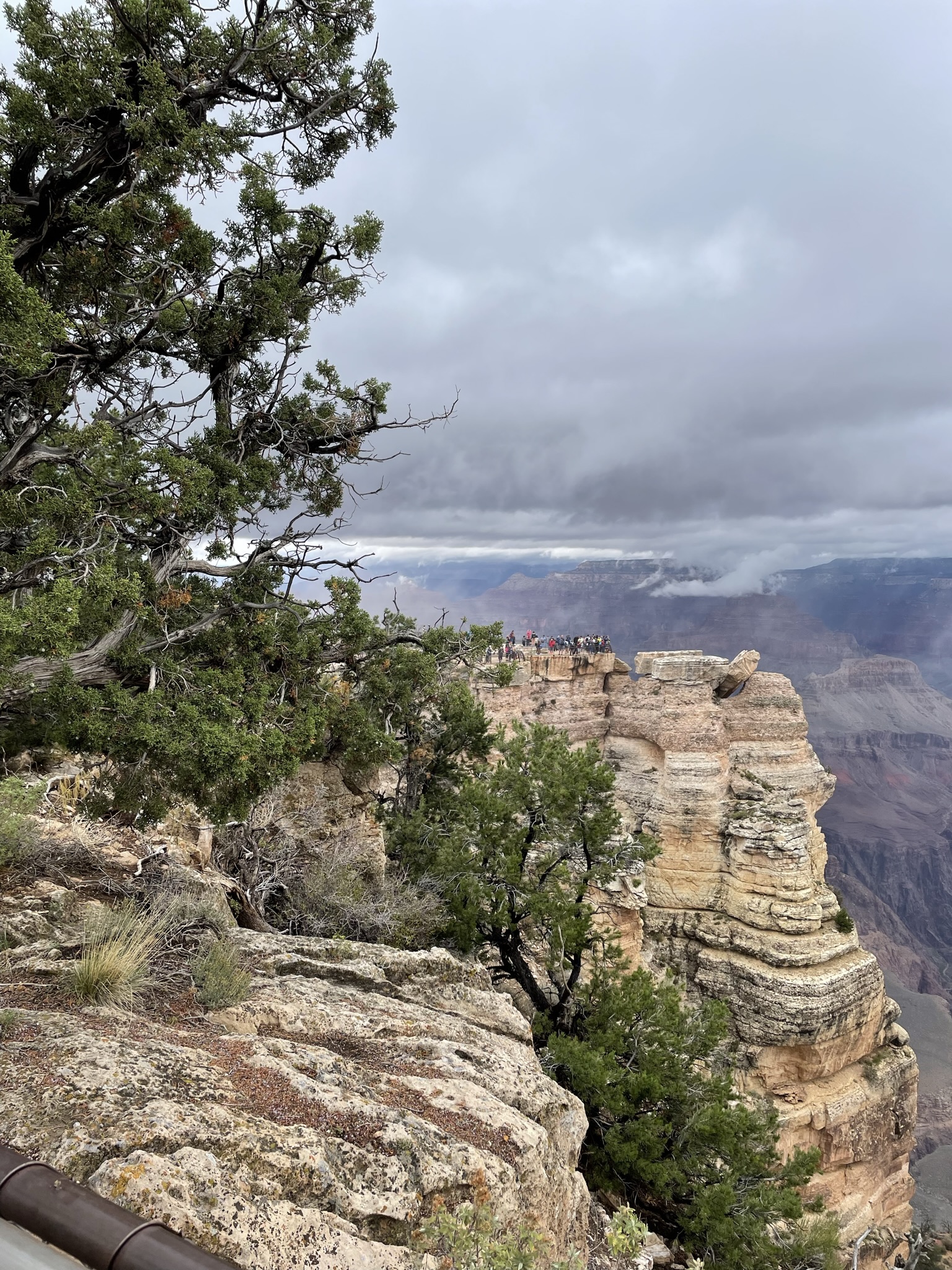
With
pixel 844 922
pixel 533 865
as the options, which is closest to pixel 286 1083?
pixel 533 865

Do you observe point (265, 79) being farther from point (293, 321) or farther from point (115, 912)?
point (115, 912)

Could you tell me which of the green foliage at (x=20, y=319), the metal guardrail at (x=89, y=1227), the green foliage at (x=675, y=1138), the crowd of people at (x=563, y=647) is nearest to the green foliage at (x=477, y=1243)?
the metal guardrail at (x=89, y=1227)

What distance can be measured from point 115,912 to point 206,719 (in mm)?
1943

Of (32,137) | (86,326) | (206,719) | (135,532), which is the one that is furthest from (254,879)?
(32,137)

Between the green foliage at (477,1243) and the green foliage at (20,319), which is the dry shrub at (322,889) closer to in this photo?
the green foliage at (477,1243)

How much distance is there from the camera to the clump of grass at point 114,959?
16.1 feet

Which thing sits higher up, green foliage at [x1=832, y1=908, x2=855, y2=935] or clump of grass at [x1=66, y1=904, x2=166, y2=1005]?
clump of grass at [x1=66, y1=904, x2=166, y2=1005]

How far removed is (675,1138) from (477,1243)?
27.5ft

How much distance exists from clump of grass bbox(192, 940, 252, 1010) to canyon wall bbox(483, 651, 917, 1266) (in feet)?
52.1

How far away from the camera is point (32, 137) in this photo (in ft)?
19.4

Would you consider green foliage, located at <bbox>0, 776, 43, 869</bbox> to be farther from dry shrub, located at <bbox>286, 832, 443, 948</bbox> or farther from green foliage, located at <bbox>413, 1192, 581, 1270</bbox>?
green foliage, located at <bbox>413, 1192, 581, 1270</bbox>

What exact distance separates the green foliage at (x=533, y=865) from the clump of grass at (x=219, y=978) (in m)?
5.55

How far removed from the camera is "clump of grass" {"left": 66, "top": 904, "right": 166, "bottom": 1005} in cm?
491

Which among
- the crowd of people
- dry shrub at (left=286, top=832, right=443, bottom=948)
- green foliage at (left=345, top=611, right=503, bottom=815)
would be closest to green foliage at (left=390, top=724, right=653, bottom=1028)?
dry shrub at (left=286, top=832, right=443, bottom=948)
